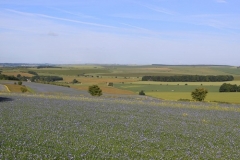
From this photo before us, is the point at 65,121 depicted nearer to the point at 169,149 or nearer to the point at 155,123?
the point at 155,123

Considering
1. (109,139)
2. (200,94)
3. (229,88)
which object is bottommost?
(229,88)

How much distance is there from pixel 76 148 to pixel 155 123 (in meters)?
8.03

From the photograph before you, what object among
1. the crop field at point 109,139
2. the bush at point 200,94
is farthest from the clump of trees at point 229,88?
the crop field at point 109,139

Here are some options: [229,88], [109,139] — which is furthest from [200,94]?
[109,139]

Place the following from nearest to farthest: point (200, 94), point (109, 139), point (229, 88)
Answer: point (109, 139)
point (200, 94)
point (229, 88)

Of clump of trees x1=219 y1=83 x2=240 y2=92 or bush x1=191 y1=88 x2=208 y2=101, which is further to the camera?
clump of trees x1=219 y1=83 x2=240 y2=92

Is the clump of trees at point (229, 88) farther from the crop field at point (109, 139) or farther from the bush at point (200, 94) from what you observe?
the crop field at point (109, 139)

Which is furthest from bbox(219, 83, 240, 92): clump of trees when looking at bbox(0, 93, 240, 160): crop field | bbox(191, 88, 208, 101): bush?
bbox(0, 93, 240, 160): crop field

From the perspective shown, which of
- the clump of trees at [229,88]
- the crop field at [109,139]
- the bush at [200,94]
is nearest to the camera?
the crop field at [109,139]

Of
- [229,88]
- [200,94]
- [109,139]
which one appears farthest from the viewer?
[229,88]

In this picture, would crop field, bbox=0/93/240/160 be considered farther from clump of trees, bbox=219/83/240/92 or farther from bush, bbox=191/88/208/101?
clump of trees, bbox=219/83/240/92

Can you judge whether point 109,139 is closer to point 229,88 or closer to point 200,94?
point 200,94

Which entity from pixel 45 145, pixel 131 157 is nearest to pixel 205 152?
pixel 131 157

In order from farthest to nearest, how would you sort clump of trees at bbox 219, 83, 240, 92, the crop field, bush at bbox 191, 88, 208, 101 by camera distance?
clump of trees at bbox 219, 83, 240, 92 → bush at bbox 191, 88, 208, 101 → the crop field
